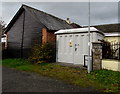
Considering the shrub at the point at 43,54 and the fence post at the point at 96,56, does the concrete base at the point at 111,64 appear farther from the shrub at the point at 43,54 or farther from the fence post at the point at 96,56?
the shrub at the point at 43,54

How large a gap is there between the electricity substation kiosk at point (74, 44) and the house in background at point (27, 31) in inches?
70.4

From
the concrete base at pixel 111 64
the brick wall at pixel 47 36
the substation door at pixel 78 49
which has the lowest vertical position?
the concrete base at pixel 111 64

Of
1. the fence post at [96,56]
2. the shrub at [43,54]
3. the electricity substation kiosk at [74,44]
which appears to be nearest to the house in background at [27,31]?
the shrub at [43,54]

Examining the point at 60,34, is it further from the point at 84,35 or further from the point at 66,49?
the point at 84,35

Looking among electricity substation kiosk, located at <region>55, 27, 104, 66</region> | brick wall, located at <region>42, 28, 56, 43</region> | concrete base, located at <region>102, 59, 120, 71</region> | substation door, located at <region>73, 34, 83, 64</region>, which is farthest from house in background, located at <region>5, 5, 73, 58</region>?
concrete base, located at <region>102, 59, 120, 71</region>

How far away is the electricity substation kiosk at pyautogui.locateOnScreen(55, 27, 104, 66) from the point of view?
1053 centimetres

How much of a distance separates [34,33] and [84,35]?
6.07 meters

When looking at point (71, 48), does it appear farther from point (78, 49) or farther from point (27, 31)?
point (27, 31)

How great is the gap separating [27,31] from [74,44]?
6494 millimetres

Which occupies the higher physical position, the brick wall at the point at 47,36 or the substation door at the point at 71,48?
the brick wall at the point at 47,36

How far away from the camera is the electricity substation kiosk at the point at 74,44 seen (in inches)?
415

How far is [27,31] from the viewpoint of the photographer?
49.4ft

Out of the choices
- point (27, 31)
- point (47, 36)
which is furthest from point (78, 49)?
point (27, 31)

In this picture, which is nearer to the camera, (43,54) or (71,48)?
(71,48)
